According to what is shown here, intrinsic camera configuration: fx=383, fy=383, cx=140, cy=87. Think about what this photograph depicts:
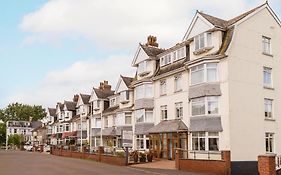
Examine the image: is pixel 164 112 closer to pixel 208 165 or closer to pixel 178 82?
pixel 178 82

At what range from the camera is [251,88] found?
31.7 meters

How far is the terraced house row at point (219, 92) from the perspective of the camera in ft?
99.1

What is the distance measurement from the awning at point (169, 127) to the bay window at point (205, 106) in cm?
244

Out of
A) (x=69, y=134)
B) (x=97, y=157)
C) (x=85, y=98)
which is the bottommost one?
(x=97, y=157)

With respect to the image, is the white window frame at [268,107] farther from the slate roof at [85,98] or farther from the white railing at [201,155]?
the slate roof at [85,98]

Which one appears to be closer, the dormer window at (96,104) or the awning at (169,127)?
the awning at (169,127)

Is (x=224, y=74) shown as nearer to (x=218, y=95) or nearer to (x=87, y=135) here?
(x=218, y=95)

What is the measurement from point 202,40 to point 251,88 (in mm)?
5732

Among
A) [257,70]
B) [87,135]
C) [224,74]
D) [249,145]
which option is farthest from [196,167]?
[87,135]

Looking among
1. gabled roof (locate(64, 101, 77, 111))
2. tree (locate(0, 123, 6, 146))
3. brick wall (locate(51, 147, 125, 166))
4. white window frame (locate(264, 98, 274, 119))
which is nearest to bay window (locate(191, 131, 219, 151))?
white window frame (locate(264, 98, 274, 119))

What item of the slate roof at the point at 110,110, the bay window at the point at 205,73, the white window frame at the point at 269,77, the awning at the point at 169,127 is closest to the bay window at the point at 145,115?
the awning at the point at 169,127

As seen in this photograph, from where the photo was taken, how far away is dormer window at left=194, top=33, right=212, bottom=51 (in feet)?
105

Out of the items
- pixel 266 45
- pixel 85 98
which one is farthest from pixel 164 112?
pixel 85 98

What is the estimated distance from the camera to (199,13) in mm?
33156
